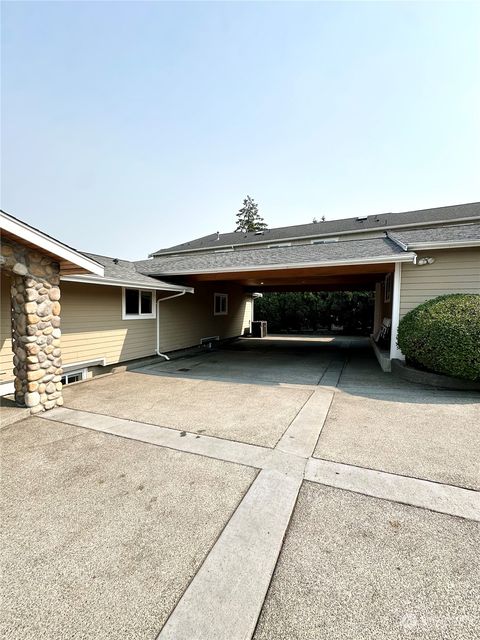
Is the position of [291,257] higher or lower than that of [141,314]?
higher

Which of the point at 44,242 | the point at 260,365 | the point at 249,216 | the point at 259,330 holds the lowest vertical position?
the point at 260,365

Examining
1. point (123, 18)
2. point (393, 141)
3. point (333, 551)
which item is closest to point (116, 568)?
point (333, 551)

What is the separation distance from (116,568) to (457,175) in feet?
48.4

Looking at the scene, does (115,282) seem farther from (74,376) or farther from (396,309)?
(396,309)

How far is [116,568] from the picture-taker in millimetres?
1827

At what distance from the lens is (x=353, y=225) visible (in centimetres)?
1752

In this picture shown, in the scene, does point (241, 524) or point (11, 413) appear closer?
point (241, 524)

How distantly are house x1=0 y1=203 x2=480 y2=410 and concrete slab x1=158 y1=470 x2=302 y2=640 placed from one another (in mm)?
3957

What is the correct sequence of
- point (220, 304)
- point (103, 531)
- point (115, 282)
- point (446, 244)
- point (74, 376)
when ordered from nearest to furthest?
point (103, 531), point (446, 244), point (115, 282), point (74, 376), point (220, 304)

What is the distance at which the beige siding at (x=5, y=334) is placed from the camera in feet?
17.2

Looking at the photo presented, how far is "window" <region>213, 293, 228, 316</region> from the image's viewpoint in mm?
12750

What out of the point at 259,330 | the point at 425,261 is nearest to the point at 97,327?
the point at 425,261

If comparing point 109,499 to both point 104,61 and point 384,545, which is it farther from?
point 104,61

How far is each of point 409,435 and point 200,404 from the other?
3.16 meters
